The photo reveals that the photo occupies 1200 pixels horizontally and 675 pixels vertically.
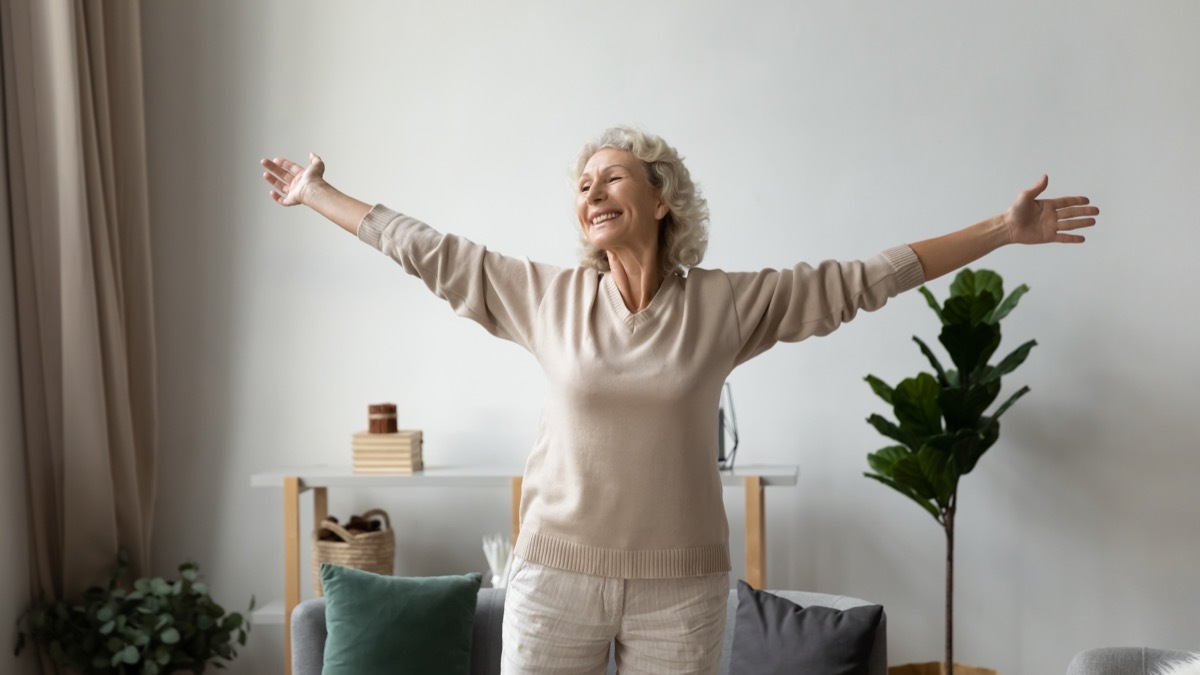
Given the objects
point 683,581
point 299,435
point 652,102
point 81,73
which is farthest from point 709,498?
point 81,73

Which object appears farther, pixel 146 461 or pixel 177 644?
pixel 146 461

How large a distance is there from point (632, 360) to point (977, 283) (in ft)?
6.09

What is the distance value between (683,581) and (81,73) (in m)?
2.73

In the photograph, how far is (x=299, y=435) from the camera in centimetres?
385

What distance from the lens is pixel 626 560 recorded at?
163 centimetres

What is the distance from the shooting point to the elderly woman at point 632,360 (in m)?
1.64

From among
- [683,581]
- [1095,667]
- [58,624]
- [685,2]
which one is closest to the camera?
[683,581]

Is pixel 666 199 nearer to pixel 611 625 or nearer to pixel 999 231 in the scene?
pixel 999 231

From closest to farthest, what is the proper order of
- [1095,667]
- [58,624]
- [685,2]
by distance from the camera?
1. [1095,667]
2. [58,624]
3. [685,2]

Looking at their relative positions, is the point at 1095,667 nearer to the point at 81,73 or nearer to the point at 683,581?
the point at 683,581

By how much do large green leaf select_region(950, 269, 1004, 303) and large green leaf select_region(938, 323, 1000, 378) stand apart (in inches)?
4.4

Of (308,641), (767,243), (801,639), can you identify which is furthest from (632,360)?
(767,243)

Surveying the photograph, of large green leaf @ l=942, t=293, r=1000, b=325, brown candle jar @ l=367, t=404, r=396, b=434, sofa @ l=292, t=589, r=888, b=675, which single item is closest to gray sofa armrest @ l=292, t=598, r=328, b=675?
sofa @ l=292, t=589, r=888, b=675

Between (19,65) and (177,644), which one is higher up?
(19,65)
